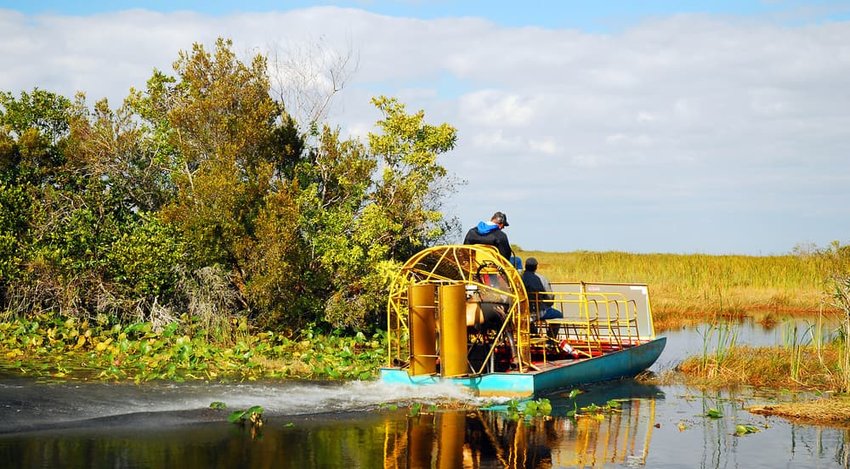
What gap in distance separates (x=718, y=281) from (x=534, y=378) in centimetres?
2173

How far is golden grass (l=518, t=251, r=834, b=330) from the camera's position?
29.2 meters

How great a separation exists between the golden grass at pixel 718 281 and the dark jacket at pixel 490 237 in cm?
1343

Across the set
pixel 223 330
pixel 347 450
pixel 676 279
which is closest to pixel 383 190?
pixel 223 330

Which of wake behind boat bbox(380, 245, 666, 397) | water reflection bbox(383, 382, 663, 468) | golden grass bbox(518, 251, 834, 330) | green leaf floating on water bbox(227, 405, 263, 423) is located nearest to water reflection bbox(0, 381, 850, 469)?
water reflection bbox(383, 382, 663, 468)

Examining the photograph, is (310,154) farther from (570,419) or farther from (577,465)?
(577,465)

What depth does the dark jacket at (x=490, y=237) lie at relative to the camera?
14.4 meters

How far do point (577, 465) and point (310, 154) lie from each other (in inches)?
464

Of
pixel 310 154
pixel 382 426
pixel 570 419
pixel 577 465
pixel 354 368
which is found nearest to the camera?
pixel 577 465

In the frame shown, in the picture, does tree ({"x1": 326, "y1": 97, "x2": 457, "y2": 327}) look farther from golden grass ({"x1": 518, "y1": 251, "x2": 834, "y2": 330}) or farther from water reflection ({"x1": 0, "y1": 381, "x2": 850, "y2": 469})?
golden grass ({"x1": 518, "y1": 251, "x2": 834, "y2": 330})

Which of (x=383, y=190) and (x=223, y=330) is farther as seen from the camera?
(x=383, y=190)

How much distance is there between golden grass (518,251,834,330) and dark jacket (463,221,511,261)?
1343 centimetres

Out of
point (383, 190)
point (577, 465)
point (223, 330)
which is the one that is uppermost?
point (383, 190)

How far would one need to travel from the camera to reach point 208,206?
17688 millimetres

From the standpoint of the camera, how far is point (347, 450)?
10.3m
